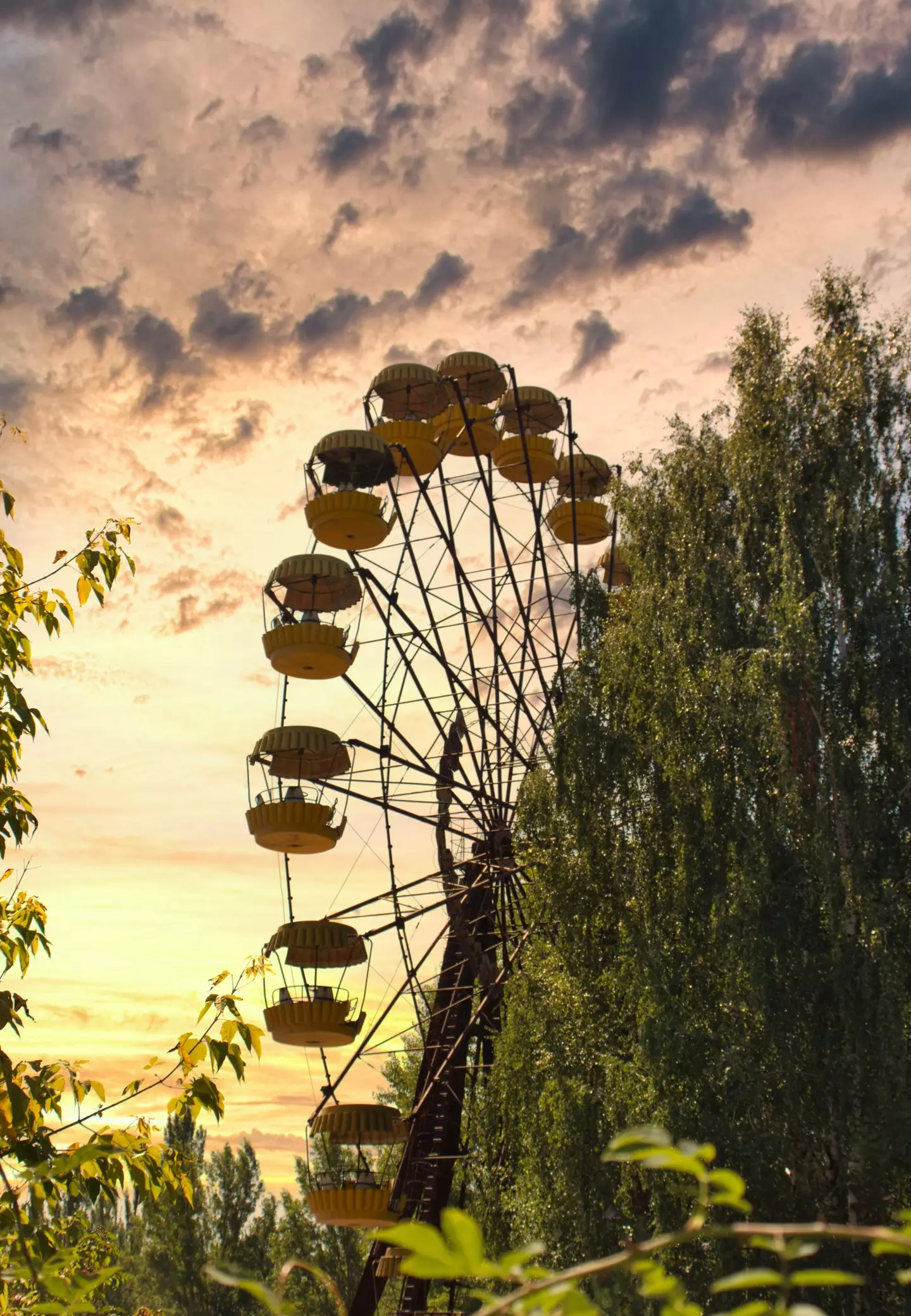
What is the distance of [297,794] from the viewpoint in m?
18.7

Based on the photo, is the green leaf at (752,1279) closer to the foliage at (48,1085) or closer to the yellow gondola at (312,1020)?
the foliage at (48,1085)

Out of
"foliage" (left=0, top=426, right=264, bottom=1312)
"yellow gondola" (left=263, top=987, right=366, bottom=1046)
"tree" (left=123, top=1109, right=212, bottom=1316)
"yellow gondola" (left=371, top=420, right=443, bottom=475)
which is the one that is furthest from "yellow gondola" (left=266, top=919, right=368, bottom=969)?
"tree" (left=123, top=1109, right=212, bottom=1316)

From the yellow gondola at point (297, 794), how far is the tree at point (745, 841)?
3.89m

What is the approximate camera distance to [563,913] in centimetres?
1505

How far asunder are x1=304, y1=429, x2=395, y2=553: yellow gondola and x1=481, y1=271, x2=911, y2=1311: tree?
4.74 meters

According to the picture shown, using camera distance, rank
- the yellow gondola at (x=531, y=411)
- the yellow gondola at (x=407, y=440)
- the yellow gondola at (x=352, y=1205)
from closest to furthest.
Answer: the yellow gondola at (x=352, y=1205) < the yellow gondola at (x=407, y=440) < the yellow gondola at (x=531, y=411)

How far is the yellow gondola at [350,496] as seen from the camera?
19.7 m

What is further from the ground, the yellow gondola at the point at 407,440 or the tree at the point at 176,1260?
the yellow gondola at the point at 407,440

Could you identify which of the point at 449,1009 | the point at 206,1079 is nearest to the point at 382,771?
the point at 449,1009

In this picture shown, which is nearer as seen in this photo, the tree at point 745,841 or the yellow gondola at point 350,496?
the tree at point 745,841

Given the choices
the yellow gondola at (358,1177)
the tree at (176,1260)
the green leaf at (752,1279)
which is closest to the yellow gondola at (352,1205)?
the yellow gondola at (358,1177)

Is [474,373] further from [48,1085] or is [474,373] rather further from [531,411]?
[48,1085]

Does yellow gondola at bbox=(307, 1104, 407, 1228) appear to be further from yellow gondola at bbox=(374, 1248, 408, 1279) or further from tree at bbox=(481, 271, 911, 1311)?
tree at bbox=(481, 271, 911, 1311)

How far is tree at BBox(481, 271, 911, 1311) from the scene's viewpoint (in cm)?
1204
